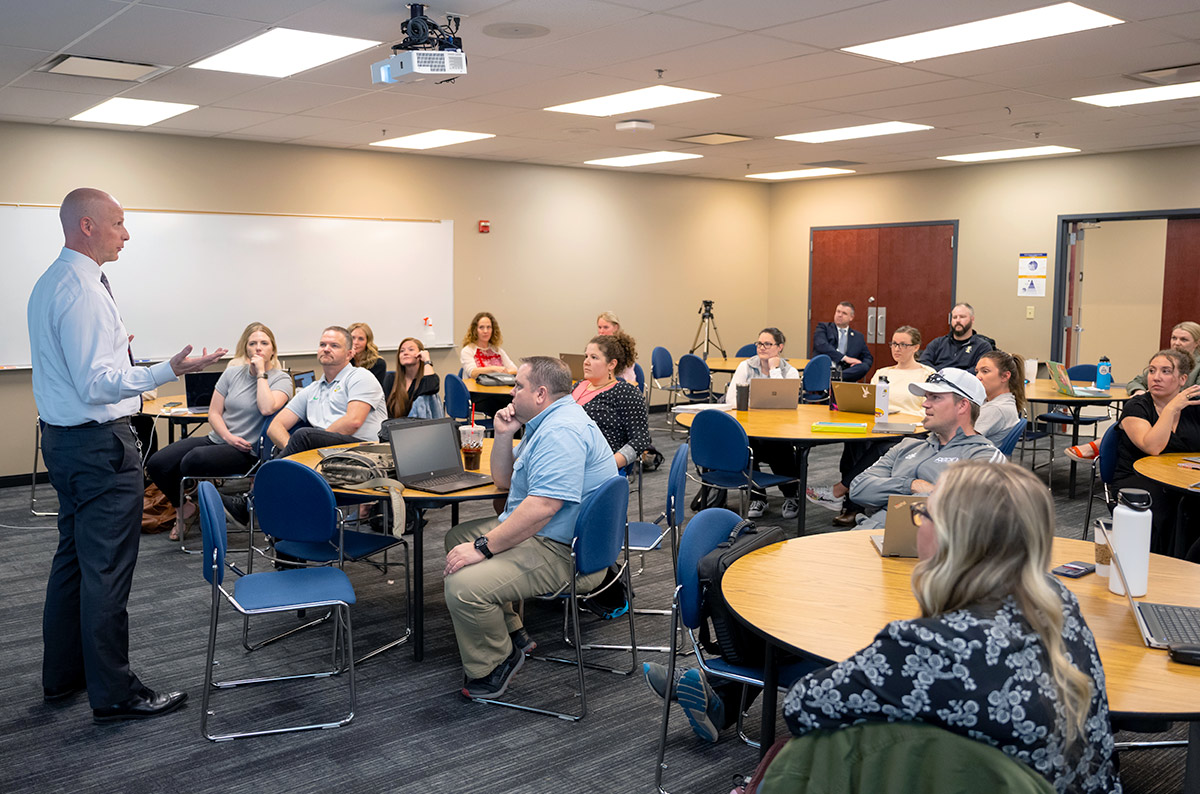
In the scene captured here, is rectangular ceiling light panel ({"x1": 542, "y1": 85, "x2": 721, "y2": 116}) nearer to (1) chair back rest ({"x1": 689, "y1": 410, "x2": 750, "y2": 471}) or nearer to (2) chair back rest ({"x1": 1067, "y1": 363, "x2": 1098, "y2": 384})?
(1) chair back rest ({"x1": 689, "y1": 410, "x2": 750, "y2": 471})

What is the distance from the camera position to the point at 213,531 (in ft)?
10.3

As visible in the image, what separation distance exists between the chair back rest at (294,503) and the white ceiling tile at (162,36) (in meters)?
2.22

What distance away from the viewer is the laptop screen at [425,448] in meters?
3.88

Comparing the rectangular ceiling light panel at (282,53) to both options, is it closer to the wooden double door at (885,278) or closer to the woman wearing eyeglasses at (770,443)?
the woman wearing eyeglasses at (770,443)

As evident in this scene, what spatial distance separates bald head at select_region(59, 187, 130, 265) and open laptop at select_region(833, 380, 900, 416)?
13.4 ft

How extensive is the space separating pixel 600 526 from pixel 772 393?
9.89ft

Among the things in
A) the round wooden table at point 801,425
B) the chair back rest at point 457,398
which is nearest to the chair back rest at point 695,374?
the chair back rest at point 457,398

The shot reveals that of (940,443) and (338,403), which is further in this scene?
(338,403)

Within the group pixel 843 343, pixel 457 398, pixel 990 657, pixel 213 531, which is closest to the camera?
pixel 990 657

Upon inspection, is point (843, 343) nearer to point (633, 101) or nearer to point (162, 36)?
point (633, 101)

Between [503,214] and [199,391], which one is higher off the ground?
[503,214]

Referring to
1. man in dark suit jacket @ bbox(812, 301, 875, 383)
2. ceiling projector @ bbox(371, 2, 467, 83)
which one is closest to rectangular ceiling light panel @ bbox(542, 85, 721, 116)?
ceiling projector @ bbox(371, 2, 467, 83)

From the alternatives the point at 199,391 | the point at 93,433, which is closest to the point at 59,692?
the point at 93,433

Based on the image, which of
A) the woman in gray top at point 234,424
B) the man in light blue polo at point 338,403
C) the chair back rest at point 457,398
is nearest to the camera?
the man in light blue polo at point 338,403
